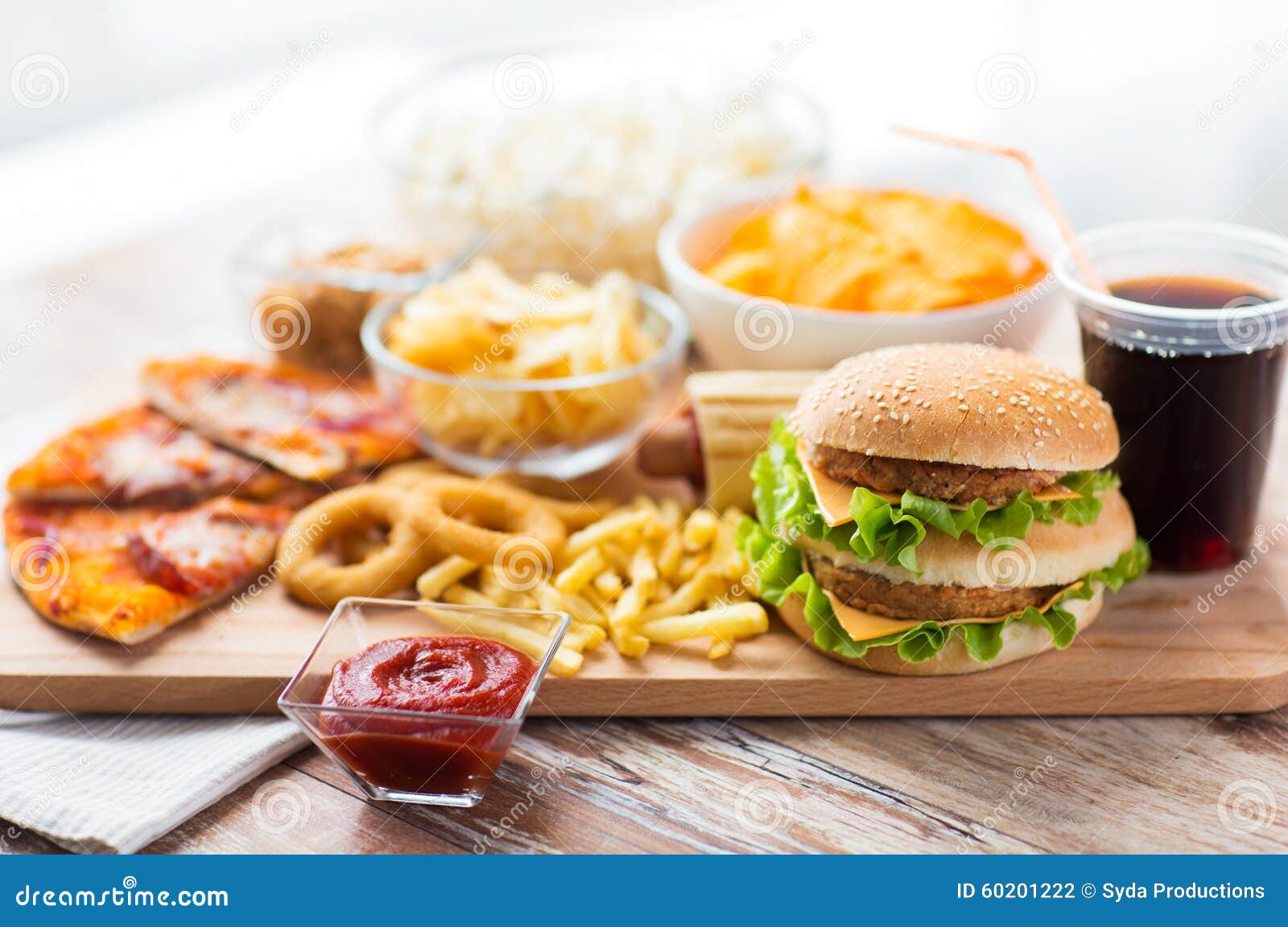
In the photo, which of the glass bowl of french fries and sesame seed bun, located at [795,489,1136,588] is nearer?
sesame seed bun, located at [795,489,1136,588]

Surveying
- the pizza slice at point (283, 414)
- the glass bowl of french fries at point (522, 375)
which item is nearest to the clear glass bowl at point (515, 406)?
the glass bowl of french fries at point (522, 375)

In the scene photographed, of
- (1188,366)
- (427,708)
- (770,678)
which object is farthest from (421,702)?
(1188,366)

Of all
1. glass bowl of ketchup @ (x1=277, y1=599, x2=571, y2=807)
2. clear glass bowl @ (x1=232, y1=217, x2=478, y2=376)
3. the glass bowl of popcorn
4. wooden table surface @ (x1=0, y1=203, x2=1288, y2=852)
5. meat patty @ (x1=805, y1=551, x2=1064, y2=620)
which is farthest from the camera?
the glass bowl of popcorn

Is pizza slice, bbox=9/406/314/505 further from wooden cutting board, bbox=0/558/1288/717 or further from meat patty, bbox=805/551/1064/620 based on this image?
meat patty, bbox=805/551/1064/620

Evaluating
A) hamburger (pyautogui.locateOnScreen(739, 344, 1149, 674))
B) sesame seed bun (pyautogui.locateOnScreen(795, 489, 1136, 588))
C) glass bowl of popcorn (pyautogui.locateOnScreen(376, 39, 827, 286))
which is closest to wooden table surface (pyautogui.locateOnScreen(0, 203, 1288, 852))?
hamburger (pyautogui.locateOnScreen(739, 344, 1149, 674))

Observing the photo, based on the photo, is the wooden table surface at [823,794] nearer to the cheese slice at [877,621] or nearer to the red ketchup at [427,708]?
the red ketchup at [427,708]

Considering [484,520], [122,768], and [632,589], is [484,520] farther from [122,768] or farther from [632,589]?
[122,768]

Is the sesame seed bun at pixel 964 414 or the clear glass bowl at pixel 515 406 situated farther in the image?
the clear glass bowl at pixel 515 406

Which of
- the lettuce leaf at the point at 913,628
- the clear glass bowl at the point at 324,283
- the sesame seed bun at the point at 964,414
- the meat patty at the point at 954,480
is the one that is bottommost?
the lettuce leaf at the point at 913,628
